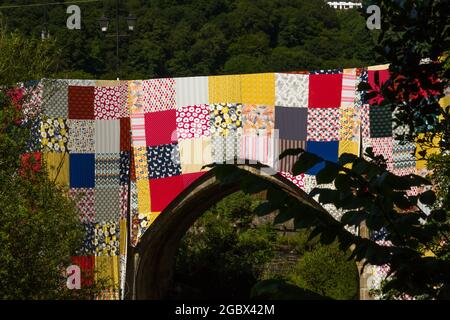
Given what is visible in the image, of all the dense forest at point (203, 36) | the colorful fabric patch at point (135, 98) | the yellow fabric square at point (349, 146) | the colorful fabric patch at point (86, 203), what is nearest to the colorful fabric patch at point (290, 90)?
the yellow fabric square at point (349, 146)

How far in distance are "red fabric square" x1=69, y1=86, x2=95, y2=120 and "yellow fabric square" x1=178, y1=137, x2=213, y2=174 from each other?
1421 mm

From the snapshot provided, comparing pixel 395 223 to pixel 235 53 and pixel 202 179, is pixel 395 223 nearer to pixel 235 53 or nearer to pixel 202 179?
pixel 202 179

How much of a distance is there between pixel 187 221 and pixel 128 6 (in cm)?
3518

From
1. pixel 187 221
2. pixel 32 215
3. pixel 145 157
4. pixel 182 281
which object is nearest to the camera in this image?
pixel 32 215

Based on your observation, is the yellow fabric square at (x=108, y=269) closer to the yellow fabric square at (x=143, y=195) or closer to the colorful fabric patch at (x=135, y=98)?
the yellow fabric square at (x=143, y=195)

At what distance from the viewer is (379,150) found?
17.9m

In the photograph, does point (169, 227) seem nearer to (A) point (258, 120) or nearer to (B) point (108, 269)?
(B) point (108, 269)

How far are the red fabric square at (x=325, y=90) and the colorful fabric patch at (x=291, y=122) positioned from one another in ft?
0.64

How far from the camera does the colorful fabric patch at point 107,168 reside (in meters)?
19.1

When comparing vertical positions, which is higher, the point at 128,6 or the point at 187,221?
the point at 128,6

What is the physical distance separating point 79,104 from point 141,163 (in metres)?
1.25

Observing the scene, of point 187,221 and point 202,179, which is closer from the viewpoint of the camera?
point 202,179

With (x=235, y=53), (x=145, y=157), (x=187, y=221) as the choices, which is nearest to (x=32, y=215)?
(x=145, y=157)

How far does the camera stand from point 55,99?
1911 centimetres
